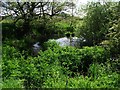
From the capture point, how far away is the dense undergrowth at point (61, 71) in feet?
17.5

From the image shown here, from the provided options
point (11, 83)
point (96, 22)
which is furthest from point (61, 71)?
point (96, 22)

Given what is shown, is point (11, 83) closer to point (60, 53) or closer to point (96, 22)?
point (60, 53)

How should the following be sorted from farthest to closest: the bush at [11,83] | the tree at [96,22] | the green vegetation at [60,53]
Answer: the tree at [96,22] < the green vegetation at [60,53] < the bush at [11,83]

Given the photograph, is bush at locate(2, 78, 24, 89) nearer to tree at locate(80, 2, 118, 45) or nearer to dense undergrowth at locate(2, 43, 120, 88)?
dense undergrowth at locate(2, 43, 120, 88)

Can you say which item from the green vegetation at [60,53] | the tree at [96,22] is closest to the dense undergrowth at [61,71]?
the green vegetation at [60,53]

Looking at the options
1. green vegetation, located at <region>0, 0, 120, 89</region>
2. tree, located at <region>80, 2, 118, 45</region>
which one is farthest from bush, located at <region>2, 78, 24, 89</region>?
tree, located at <region>80, 2, 118, 45</region>

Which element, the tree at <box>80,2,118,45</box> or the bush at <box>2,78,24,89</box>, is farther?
the tree at <box>80,2,118,45</box>

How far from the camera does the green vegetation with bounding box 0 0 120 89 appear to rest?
18.5ft

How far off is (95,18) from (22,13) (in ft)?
16.0

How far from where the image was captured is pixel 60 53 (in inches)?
295

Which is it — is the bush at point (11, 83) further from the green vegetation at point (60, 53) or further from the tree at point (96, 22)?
the tree at point (96, 22)

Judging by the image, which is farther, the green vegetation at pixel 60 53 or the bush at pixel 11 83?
the green vegetation at pixel 60 53

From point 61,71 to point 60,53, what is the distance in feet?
4.49

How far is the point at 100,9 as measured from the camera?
379 inches
